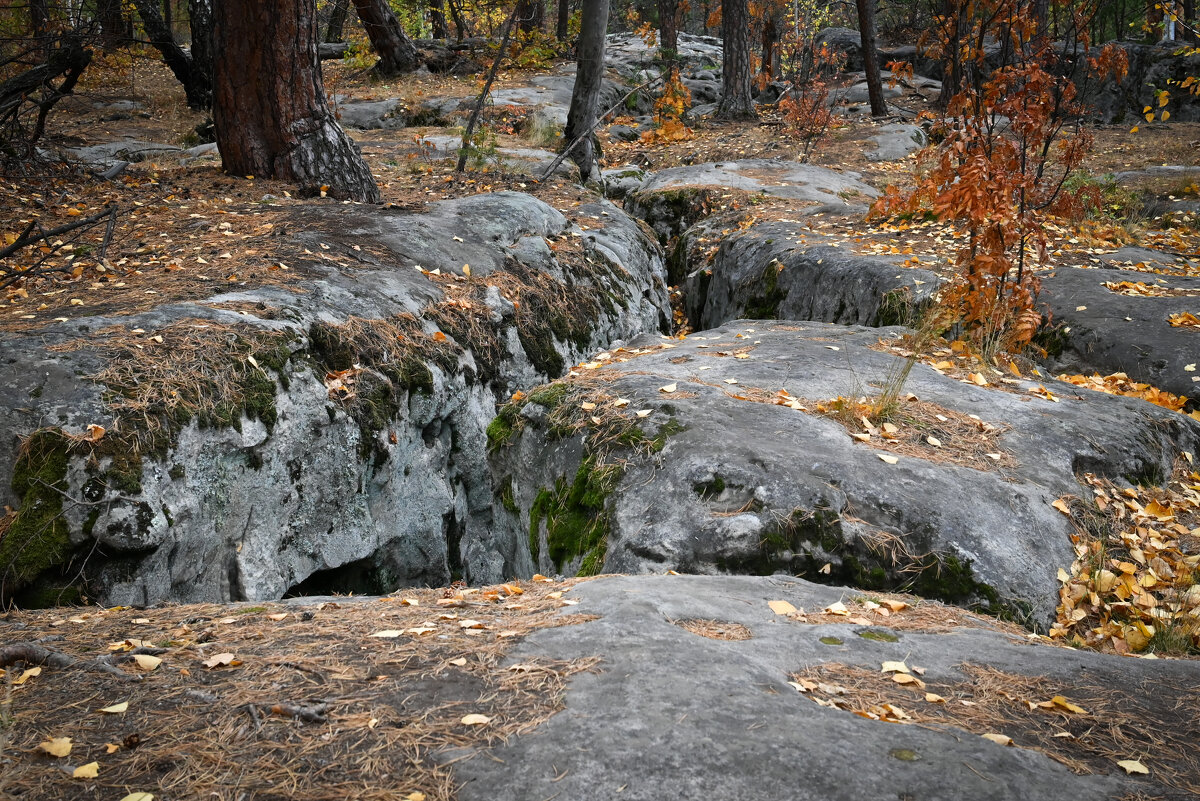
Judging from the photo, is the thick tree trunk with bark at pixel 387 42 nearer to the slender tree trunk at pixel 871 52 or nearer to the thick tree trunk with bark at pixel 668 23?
the thick tree trunk with bark at pixel 668 23

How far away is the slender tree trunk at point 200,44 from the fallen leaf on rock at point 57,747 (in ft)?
41.1

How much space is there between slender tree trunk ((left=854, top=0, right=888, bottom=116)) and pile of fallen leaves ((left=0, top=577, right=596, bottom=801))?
16522 mm

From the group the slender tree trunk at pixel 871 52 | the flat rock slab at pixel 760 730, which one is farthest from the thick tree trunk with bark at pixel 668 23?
the flat rock slab at pixel 760 730

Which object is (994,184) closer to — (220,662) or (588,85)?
(220,662)

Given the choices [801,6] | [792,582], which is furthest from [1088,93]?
[792,582]

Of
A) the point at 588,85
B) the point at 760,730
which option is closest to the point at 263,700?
the point at 760,730

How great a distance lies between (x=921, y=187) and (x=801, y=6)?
91.0 ft

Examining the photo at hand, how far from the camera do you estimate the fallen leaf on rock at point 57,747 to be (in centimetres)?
169

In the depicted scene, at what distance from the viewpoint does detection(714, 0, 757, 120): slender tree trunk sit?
15.9m

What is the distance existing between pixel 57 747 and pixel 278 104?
284 inches

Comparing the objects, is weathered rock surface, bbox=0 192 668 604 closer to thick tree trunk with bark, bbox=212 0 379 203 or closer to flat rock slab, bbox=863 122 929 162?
thick tree trunk with bark, bbox=212 0 379 203

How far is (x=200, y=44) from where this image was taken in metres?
13.8

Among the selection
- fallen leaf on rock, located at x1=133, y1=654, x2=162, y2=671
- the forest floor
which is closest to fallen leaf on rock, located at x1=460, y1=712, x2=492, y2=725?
fallen leaf on rock, located at x1=133, y1=654, x2=162, y2=671

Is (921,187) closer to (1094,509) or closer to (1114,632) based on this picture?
(1094,509)
